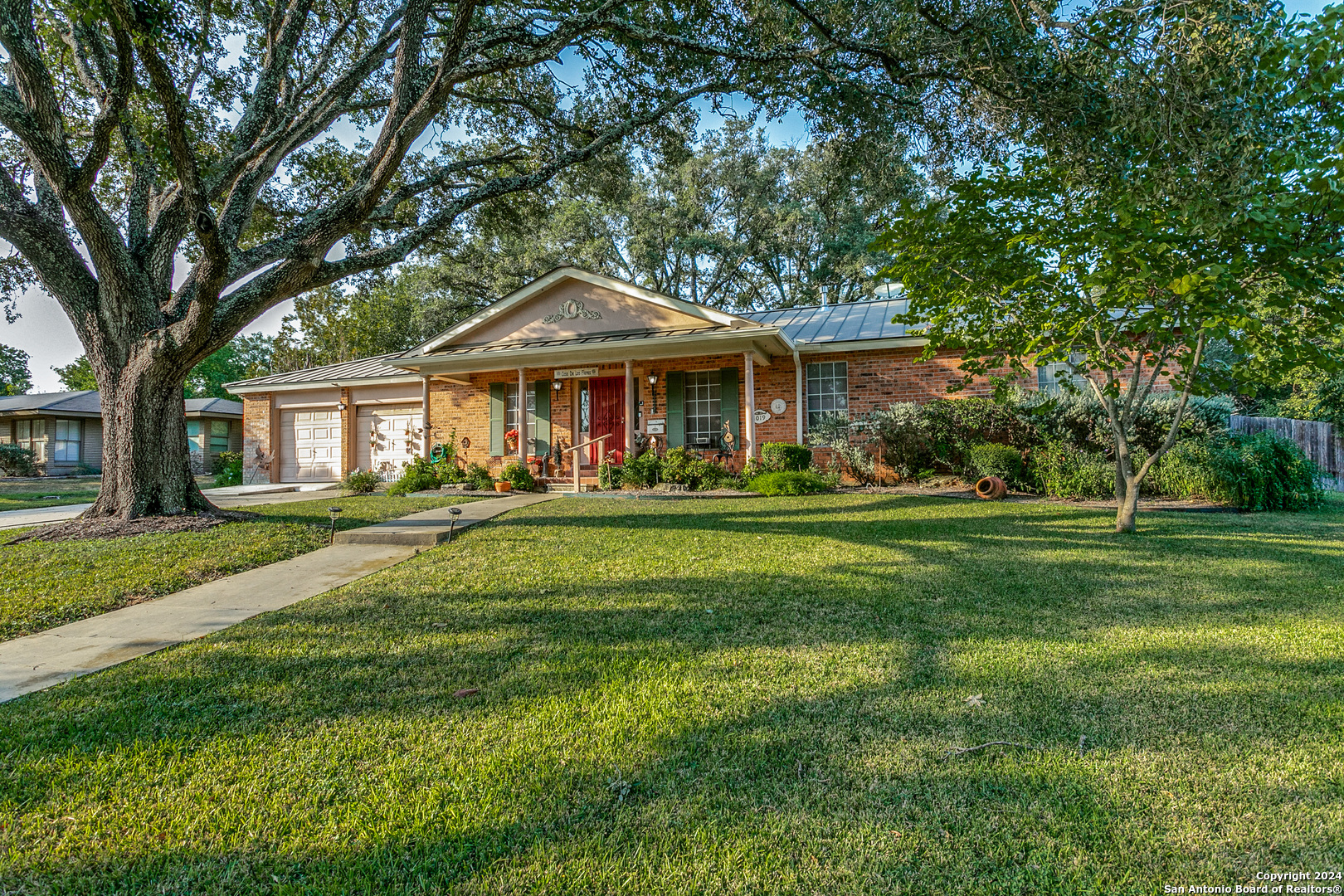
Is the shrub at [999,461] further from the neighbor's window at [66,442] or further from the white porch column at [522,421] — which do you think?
the neighbor's window at [66,442]

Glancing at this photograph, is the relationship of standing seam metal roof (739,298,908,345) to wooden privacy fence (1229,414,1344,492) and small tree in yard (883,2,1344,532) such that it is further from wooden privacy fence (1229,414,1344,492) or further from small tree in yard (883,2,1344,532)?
wooden privacy fence (1229,414,1344,492)

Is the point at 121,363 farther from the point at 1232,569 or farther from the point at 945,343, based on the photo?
the point at 1232,569

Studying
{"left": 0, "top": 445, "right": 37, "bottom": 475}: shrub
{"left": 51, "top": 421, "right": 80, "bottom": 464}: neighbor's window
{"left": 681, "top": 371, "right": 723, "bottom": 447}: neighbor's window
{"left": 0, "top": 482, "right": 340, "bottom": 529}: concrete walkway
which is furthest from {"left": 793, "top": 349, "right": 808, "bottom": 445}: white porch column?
{"left": 51, "top": 421, "right": 80, "bottom": 464}: neighbor's window

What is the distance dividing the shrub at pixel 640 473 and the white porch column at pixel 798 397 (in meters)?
3.02

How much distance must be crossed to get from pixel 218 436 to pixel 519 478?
19.6 metres

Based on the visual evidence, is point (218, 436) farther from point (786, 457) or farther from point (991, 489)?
point (991, 489)

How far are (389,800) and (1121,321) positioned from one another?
659 cm

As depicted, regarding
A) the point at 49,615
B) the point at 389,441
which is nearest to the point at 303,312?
the point at 389,441

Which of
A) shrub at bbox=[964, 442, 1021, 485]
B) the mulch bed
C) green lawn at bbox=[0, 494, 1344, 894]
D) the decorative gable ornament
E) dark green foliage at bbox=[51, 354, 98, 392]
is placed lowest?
green lawn at bbox=[0, 494, 1344, 894]

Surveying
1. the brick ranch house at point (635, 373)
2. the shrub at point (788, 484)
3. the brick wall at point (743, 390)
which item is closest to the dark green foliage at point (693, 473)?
the brick ranch house at point (635, 373)

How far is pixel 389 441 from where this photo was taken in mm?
15953

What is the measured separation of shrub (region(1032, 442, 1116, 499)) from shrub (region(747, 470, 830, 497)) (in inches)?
137

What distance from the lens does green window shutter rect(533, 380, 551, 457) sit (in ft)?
46.2

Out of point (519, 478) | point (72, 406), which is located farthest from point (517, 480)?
point (72, 406)
